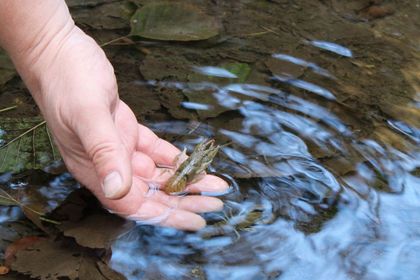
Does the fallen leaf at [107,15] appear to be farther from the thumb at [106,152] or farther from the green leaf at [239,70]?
the thumb at [106,152]

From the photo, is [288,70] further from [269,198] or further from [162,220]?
[162,220]

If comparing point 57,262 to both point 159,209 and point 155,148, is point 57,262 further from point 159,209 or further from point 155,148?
point 155,148

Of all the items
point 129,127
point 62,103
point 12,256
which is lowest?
point 12,256

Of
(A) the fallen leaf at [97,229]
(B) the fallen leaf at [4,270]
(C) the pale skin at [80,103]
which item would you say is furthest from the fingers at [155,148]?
(B) the fallen leaf at [4,270]

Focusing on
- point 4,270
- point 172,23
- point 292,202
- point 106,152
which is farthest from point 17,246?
point 172,23

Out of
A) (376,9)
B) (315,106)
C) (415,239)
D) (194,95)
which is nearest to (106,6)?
(194,95)

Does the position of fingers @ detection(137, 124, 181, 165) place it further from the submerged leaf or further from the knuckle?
the submerged leaf
